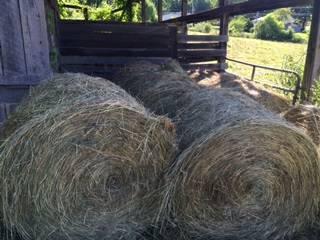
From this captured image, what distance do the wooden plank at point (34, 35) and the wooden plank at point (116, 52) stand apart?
2.10 metres

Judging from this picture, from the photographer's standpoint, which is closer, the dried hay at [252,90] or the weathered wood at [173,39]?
the dried hay at [252,90]

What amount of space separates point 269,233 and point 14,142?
77.6 inches

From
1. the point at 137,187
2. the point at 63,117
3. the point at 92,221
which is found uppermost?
the point at 63,117

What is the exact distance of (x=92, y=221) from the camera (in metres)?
2.39

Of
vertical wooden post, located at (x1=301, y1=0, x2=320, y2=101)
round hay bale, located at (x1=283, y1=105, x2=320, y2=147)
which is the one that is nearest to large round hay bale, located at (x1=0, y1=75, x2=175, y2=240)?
round hay bale, located at (x1=283, y1=105, x2=320, y2=147)

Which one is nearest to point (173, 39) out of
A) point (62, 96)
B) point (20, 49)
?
point (20, 49)

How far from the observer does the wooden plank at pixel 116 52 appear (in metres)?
5.59

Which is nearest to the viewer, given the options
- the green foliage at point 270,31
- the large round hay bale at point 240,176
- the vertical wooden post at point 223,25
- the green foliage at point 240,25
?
the large round hay bale at point 240,176

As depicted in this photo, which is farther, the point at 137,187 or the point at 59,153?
the point at 137,187

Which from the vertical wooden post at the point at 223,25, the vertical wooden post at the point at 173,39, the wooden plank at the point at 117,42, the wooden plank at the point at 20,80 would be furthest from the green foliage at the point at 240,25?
the wooden plank at the point at 20,80

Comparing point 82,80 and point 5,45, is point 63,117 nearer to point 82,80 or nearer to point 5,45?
point 82,80

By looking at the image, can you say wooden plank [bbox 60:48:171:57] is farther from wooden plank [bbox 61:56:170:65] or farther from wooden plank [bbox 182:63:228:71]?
wooden plank [bbox 182:63:228:71]

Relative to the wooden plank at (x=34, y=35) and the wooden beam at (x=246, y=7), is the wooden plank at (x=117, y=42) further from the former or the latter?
the wooden plank at (x=34, y=35)

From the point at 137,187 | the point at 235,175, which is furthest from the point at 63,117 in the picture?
the point at 235,175
